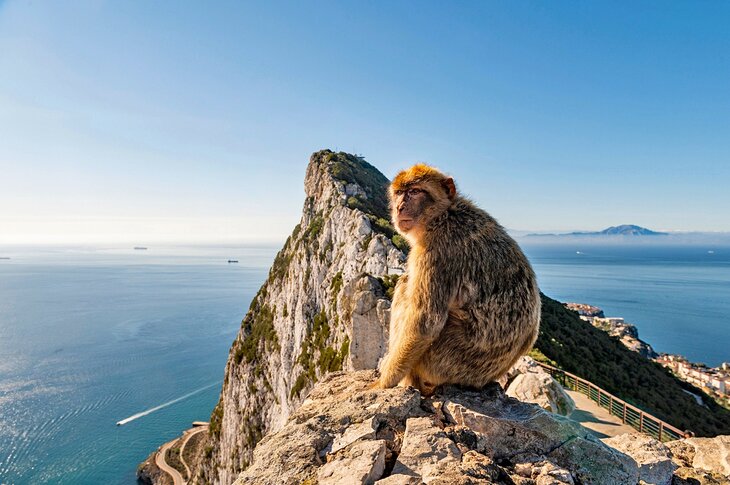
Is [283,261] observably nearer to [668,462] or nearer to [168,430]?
[168,430]

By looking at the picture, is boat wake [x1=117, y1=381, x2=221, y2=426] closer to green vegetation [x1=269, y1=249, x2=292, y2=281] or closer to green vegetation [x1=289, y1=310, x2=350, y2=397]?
green vegetation [x1=269, y1=249, x2=292, y2=281]

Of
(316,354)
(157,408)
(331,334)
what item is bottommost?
(157,408)

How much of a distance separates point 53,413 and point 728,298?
495ft

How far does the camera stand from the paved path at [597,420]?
9617 millimetres

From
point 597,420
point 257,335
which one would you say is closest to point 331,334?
point 597,420

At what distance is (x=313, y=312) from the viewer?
91.8ft

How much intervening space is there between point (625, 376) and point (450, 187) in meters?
22.8

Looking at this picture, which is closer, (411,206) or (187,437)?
(411,206)

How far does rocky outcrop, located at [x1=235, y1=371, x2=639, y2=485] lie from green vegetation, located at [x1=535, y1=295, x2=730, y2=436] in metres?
15.5

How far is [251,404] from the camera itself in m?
31.5

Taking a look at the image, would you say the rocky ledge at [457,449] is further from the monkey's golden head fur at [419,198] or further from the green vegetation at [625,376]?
the green vegetation at [625,376]

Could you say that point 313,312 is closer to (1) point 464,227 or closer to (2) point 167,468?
(1) point 464,227

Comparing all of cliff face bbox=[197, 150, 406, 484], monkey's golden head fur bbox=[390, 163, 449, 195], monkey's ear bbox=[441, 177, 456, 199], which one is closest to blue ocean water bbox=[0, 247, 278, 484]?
cliff face bbox=[197, 150, 406, 484]

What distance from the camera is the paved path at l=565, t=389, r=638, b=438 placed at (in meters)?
9.62
